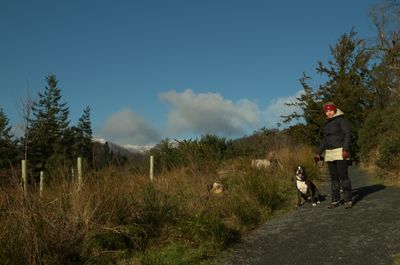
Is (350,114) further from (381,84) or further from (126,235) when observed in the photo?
(126,235)

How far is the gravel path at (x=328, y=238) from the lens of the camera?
5887 mm

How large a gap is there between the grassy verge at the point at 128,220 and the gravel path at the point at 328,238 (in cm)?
38

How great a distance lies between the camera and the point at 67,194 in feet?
19.9

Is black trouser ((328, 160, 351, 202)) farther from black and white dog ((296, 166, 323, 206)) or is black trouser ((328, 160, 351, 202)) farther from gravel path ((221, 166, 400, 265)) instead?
black and white dog ((296, 166, 323, 206))

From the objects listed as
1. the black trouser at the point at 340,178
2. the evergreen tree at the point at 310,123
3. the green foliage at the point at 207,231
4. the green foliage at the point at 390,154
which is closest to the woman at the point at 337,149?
the black trouser at the point at 340,178

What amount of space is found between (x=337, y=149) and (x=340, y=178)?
0.54 m

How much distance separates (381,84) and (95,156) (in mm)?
21576

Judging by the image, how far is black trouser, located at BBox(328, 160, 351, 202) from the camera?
27.8ft

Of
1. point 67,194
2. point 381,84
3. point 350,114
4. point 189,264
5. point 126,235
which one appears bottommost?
point 189,264

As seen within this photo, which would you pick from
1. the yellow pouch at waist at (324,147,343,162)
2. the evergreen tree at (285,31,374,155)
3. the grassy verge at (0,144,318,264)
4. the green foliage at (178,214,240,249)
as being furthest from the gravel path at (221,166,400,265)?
the evergreen tree at (285,31,374,155)

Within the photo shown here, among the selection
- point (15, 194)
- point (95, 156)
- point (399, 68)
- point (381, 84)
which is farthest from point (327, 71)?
point (15, 194)

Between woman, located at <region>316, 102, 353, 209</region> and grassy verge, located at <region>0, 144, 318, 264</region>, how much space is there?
1.28 meters

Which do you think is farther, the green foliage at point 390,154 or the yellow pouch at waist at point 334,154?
the green foliage at point 390,154

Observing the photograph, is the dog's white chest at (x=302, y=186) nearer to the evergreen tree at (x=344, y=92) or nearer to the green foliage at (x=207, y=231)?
the green foliage at (x=207, y=231)
